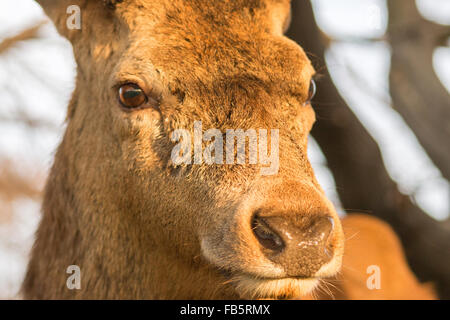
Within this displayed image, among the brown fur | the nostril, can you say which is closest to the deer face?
the nostril

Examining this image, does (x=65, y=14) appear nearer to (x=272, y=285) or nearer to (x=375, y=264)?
(x=272, y=285)

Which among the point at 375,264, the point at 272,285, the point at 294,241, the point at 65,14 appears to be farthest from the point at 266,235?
the point at 375,264

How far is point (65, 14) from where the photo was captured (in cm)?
404

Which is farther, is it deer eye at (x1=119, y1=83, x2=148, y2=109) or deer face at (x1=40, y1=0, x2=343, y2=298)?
deer eye at (x1=119, y1=83, x2=148, y2=109)

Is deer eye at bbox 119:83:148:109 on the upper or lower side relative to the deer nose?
upper

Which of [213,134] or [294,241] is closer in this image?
[294,241]

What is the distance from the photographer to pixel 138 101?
3354 millimetres

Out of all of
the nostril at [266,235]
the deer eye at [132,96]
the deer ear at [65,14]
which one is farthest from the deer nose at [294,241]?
the deer ear at [65,14]

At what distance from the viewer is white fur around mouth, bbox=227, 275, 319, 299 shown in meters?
2.80

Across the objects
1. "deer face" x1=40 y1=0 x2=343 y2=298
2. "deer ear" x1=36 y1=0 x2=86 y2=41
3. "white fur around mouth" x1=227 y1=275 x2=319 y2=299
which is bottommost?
"white fur around mouth" x1=227 y1=275 x2=319 y2=299

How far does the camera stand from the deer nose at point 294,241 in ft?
8.79

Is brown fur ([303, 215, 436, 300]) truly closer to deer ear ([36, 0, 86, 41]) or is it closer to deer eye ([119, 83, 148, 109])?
deer eye ([119, 83, 148, 109])

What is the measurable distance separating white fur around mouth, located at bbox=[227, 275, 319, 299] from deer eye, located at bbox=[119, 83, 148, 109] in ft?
4.16

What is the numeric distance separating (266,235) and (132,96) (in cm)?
129
